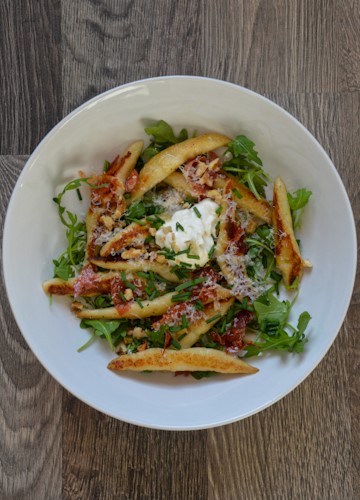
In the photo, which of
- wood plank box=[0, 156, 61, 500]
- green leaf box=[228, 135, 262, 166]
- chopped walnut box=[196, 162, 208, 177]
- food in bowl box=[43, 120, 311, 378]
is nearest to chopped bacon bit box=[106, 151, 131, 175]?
food in bowl box=[43, 120, 311, 378]

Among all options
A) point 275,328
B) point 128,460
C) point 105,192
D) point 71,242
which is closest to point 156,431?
point 128,460

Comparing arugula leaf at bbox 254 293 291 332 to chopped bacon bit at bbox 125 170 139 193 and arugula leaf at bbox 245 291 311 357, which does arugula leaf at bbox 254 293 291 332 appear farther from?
chopped bacon bit at bbox 125 170 139 193

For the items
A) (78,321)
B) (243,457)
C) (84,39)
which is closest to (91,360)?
(78,321)

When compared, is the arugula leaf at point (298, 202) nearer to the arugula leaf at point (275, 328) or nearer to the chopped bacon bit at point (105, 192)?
the arugula leaf at point (275, 328)

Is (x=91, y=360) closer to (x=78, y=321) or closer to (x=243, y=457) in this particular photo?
(x=78, y=321)

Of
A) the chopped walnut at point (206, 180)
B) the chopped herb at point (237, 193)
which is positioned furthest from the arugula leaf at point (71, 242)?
the chopped herb at point (237, 193)

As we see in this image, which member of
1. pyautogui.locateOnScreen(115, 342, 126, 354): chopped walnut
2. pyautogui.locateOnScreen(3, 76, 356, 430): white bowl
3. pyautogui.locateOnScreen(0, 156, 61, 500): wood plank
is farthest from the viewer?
pyautogui.locateOnScreen(0, 156, 61, 500): wood plank

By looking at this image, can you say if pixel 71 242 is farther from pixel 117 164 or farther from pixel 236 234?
pixel 236 234
